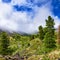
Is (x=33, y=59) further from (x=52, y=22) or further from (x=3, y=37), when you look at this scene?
(x=3, y=37)

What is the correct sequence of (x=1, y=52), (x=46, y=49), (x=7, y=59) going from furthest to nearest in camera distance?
(x=1, y=52) < (x=46, y=49) < (x=7, y=59)

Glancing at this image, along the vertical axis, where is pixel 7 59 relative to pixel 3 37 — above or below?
below

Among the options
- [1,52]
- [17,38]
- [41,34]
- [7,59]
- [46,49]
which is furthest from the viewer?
[17,38]

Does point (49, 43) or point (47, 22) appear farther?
point (47, 22)

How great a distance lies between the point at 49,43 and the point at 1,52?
2464cm

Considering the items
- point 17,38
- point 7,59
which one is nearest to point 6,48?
point 7,59

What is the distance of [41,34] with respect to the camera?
335ft

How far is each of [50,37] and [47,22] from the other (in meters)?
11.1

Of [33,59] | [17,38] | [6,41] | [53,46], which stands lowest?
[33,59]

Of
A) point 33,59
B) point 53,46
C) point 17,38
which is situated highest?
point 17,38

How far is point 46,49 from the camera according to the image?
72500mm

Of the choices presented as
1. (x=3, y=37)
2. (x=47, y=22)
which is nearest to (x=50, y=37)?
(x=47, y=22)

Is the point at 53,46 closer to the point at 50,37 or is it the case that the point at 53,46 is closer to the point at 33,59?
the point at 50,37

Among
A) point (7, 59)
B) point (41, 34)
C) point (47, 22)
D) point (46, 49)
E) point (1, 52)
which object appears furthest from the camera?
point (41, 34)
